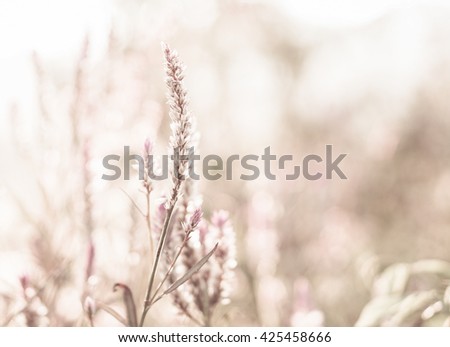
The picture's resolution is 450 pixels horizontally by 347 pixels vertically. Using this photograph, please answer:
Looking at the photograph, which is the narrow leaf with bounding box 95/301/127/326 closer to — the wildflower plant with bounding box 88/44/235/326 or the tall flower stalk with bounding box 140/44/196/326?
the wildflower plant with bounding box 88/44/235/326

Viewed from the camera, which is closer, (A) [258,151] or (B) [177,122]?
(B) [177,122]

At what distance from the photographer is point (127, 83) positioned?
152 centimetres

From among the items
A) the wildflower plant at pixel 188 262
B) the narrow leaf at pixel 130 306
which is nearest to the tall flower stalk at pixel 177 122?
the wildflower plant at pixel 188 262

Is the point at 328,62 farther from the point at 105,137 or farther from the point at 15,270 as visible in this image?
the point at 15,270

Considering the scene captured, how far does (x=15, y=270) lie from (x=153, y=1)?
2.47 feet

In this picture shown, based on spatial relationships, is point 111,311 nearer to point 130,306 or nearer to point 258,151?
point 130,306

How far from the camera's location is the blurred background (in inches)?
52.1

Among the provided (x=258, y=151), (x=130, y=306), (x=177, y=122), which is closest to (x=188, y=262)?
(x=130, y=306)

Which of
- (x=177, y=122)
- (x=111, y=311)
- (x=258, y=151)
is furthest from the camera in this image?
(x=258, y=151)

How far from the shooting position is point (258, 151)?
2686mm

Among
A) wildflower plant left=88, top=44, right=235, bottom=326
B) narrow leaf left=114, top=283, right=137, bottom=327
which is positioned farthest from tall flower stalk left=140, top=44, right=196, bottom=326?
narrow leaf left=114, top=283, right=137, bottom=327

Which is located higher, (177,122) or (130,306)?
(177,122)

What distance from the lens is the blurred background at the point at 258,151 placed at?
4.34ft

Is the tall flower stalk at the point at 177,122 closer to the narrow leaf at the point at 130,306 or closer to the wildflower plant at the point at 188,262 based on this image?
the wildflower plant at the point at 188,262
